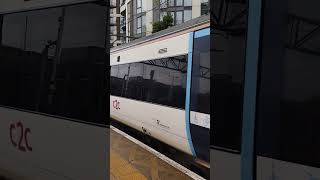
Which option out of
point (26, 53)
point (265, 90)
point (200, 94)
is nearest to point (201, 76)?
point (200, 94)

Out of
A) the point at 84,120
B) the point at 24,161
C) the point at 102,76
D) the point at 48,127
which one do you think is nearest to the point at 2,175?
the point at 24,161

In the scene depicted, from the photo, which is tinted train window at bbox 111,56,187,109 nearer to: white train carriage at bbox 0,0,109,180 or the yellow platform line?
the yellow platform line

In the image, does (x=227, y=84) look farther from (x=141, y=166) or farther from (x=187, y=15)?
(x=187, y=15)

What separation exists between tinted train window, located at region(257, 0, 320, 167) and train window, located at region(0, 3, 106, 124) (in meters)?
1.51

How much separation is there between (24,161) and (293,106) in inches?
117

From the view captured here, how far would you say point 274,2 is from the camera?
2.09 meters

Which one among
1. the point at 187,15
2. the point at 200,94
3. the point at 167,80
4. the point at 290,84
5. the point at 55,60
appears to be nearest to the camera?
the point at 290,84

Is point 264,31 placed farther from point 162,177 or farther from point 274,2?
point 162,177

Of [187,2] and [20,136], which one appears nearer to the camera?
[20,136]

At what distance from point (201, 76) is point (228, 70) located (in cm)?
566

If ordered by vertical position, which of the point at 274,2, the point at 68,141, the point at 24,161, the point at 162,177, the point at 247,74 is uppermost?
the point at 274,2

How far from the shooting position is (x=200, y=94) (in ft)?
25.8

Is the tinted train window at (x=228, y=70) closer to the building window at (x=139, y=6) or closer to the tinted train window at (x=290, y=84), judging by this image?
the tinted train window at (x=290, y=84)

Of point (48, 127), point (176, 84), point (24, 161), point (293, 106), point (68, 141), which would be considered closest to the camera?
point (293, 106)
